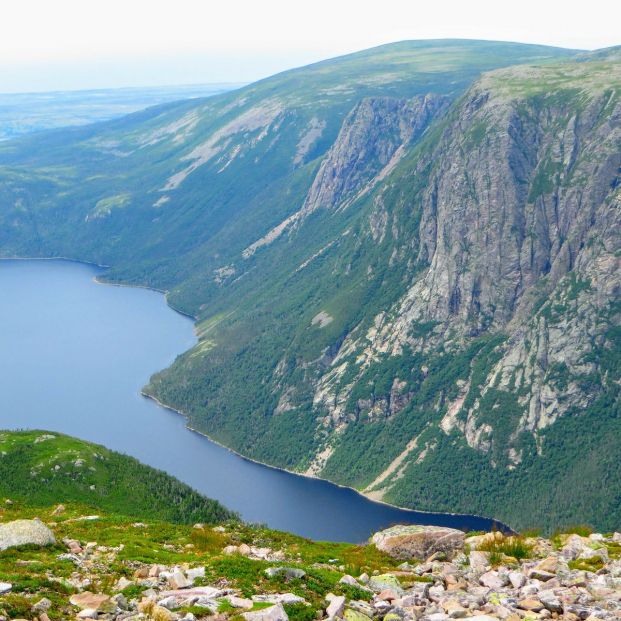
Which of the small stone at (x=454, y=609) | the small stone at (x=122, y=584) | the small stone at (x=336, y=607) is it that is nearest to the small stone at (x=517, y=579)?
the small stone at (x=454, y=609)

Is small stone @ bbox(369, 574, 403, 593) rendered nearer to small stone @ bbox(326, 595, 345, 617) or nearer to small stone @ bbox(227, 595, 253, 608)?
small stone @ bbox(326, 595, 345, 617)

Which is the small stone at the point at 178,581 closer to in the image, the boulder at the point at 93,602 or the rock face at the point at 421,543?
the boulder at the point at 93,602

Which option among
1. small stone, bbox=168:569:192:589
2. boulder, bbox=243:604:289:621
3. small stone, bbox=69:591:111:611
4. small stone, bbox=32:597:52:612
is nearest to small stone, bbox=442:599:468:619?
boulder, bbox=243:604:289:621

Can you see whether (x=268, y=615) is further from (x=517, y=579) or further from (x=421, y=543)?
(x=421, y=543)

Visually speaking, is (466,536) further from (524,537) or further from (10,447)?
(10,447)

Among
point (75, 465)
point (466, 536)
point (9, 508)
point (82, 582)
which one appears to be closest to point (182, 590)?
point (82, 582)

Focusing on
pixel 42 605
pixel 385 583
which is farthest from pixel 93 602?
pixel 385 583
